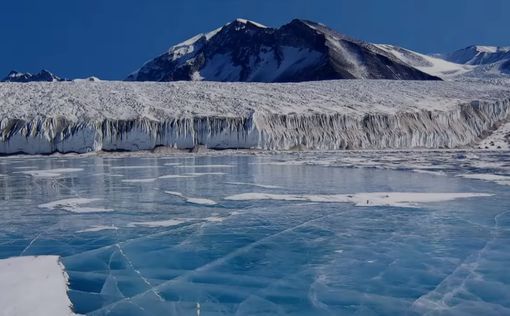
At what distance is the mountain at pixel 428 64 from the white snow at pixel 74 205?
359ft

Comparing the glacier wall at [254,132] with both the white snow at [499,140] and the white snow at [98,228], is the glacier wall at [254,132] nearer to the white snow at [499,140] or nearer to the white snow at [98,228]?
the white snow at [499,140]

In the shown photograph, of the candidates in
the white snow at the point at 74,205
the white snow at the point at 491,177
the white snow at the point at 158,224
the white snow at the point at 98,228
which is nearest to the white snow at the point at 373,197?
the white snow at the point at 158,224

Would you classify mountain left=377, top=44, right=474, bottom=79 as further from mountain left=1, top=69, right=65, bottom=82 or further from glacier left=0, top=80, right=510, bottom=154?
mountain left=1, top=69, right=65, bottom=82

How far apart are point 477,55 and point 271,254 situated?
154261mm

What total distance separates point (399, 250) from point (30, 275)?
4.96 meters

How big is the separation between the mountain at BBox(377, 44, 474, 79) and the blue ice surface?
110 meters

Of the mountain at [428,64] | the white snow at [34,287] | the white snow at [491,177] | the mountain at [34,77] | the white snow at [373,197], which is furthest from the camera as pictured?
the mountain at [34,77]

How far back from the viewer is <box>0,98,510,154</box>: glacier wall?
34344 millimetres

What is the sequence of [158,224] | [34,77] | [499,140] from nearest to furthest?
1. [158,224]
2. [499,140]
3. [34,77]

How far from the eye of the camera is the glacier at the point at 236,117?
3484cm

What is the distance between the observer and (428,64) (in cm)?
13188

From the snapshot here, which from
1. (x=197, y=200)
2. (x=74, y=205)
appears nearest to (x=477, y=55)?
(x=197, y=200)

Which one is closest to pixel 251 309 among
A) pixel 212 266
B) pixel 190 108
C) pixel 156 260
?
pixel 212 266

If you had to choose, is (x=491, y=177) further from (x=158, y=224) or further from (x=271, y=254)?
(x=271, y=254)
